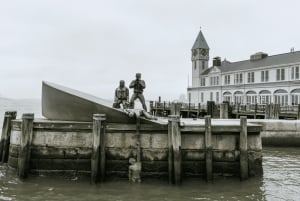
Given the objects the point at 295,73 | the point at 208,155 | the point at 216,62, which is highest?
the point at 216,62

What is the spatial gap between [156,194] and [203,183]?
1723mm

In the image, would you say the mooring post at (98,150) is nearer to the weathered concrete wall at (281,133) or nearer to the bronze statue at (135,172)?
the bronze statue at (135,172)

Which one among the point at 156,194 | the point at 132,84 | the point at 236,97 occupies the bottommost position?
the point at 156,194

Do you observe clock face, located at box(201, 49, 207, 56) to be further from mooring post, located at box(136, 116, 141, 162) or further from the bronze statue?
the bronze statue

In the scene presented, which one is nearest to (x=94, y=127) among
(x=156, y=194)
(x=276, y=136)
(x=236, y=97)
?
(x=156, y=194)

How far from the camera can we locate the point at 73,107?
11.8m

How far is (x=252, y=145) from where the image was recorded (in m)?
10.1

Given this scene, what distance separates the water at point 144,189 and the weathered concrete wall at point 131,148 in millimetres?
384

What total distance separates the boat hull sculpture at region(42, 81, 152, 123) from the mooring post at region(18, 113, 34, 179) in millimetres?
2030

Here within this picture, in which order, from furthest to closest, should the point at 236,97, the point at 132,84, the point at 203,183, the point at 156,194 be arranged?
1. the point at 236,97
2. the point at 132,84
3. the point at 203,183
4. the point at 156,194

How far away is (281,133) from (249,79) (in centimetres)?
2531

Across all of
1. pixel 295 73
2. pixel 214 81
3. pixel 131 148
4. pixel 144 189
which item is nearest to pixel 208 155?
pixel 144 189

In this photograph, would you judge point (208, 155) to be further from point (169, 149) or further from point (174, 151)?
point (169, 149)

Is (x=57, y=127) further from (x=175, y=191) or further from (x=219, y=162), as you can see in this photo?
(x=219, y=162)
